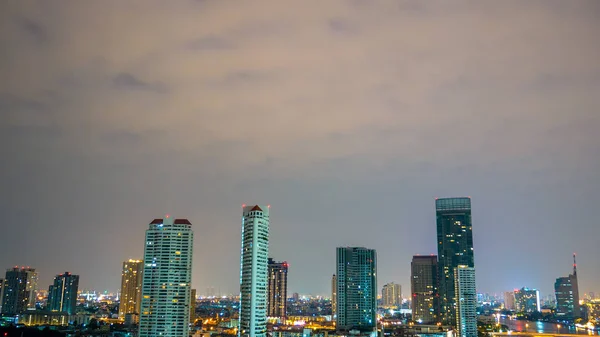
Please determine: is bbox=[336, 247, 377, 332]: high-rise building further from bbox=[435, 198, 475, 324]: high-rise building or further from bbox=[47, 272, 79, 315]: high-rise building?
bbox=[47, 272, 79, 315]: high-rise building

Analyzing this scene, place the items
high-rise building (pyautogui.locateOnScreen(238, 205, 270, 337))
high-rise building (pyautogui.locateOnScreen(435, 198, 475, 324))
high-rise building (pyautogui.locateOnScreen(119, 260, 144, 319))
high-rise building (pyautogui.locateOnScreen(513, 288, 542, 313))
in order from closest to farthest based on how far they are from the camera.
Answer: high-rise building (pyautogui.locateOnScreen(238, 205, 270, 337)) → high-rise building (pyautogui.locateOnScreen(119, 260, 144, 319)) → high-rise building (pyautogui.locateOnScreen(435, 198, 475, 324)) → high-rise building (pyautogui.locateOnScreen(513, 288, 542, 313))

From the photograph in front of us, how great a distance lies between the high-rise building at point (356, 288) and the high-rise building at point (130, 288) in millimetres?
29330

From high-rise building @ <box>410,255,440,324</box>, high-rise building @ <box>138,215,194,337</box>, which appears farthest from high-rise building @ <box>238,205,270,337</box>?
high-rise building @ <box>410,255,440,324</box>

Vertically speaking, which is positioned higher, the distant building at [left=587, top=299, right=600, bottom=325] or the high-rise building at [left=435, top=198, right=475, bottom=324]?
the high-rise building at [left=435, top=198, right=475, bottom=324]

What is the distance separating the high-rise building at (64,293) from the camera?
87.1 metres

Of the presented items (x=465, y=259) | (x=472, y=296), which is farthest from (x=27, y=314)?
(x=465, y=259)

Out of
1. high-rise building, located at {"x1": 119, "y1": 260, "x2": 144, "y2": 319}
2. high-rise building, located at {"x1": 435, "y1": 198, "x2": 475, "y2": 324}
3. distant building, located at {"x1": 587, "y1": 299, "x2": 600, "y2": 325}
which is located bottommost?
distant building, located at {"x1": 587, "y1": 299, "x2": 600, "y2": 325}

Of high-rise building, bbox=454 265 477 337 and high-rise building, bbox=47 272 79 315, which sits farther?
high-rise building, bbox=47 272 79 315

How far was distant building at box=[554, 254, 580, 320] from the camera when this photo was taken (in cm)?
11781

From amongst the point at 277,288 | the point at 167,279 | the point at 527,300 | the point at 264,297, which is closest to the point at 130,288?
the point at 277,288

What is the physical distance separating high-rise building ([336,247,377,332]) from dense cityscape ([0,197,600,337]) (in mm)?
135

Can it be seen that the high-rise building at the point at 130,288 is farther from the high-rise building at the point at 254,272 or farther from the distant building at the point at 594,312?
the distant building at the point at 594,312

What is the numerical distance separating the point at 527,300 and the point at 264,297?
12307cm

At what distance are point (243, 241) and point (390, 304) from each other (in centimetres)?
11507
